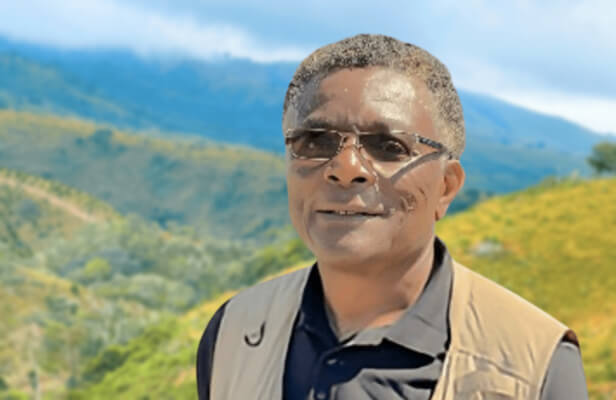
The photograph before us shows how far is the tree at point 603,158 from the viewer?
1065 inches

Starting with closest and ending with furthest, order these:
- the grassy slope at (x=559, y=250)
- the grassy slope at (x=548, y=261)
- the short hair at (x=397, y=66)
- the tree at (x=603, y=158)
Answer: the short hair at (x=397, y=66)
the grassy slope at (x=548, y=261)
the grassy slope at (x=559, y=250)
the tree at (x=603, y=158)

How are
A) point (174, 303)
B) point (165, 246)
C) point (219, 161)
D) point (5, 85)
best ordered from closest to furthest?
point (174, 303), point (165, 246), point (219, 161), point (5, 85)

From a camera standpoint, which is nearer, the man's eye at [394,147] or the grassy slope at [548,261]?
the man's eye at [394,147]

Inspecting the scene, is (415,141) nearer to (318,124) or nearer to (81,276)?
(318,124)

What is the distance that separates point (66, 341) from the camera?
3422 centimetres

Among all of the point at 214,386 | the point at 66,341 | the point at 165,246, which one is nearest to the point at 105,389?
the point at 66,341

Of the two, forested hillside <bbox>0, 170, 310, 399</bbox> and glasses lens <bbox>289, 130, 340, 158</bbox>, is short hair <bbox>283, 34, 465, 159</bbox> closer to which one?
glasses lens <bbox>289, 130, 340, 158</bbox>

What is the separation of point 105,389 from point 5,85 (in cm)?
18872

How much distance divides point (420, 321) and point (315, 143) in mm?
505

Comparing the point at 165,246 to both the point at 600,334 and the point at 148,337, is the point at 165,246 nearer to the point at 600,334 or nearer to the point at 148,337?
the point at 148,337

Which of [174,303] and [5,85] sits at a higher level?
[5,85]

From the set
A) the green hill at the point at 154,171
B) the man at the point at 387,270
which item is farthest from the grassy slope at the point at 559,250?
the green hill at the point at 154,171

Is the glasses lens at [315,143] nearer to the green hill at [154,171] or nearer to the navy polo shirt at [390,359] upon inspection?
the navy polo shirt at [390,359]

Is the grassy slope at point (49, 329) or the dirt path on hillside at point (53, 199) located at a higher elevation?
the dirt path on hillside at point (53, 199)
